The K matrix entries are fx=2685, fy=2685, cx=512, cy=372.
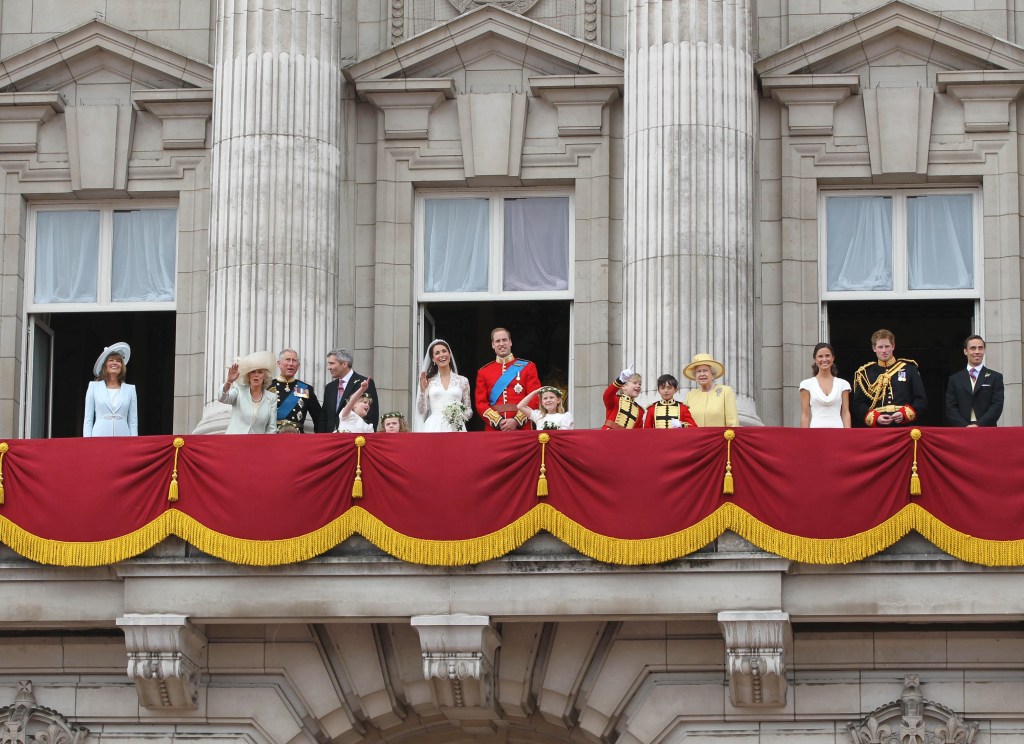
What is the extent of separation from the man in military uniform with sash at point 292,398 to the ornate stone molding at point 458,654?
116 inches

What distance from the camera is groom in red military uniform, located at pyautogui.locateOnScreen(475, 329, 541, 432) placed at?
30531mm

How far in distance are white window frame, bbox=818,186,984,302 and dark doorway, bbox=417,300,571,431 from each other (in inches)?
132

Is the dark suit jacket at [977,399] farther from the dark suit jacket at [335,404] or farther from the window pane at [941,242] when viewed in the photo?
the dark suit jacket at [335,404]

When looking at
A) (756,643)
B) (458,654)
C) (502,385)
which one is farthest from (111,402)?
(756,643)

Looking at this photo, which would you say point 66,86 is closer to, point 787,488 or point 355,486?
point 355,486

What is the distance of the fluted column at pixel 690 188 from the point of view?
31.9 m

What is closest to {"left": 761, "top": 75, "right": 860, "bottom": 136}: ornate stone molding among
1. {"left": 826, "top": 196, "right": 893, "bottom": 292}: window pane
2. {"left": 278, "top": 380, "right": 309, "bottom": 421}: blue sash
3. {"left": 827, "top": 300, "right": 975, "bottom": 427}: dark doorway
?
{"left": 826, "top": 196, "right": 893, "bottom": 292}: window pane

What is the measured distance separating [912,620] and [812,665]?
141 centimetres

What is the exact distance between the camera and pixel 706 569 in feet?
93.6

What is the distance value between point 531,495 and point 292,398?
3.35 meters

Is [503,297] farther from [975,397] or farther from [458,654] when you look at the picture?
[975,397]

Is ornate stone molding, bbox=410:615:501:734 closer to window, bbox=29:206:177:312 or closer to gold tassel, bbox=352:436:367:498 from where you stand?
gold tassel, bbox=352:436:367:498

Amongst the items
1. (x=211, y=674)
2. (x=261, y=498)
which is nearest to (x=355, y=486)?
(x=261, y=498)

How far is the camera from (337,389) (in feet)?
101
